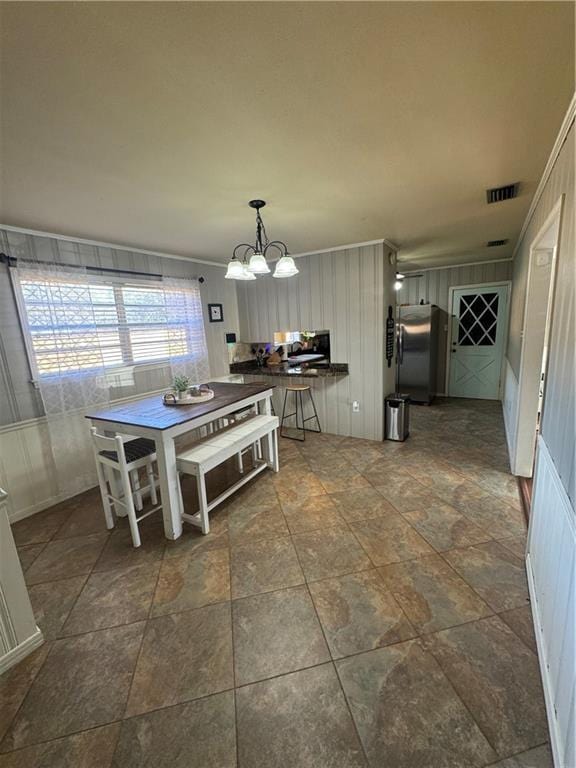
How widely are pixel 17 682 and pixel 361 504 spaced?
7.54 ft

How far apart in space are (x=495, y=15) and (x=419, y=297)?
5.51m

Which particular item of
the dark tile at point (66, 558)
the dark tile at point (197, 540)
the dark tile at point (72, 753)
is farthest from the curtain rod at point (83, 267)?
the dark tile at point (72, 753)

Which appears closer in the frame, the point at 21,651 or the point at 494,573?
the point at 21,651

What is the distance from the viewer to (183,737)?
1204 millimetres

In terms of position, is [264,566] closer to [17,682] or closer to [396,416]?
[17,682]

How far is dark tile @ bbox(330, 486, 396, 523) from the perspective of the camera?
255cm

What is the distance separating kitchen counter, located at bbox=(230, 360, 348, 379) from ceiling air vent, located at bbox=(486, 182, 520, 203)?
7.48ft

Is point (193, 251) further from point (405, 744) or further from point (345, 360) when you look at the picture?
point (405, 744)

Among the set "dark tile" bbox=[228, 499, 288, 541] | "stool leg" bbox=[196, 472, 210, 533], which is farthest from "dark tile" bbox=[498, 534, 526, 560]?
"stool leg" bbox=[196, 472, 210, 533]

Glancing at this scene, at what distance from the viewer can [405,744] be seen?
115cm

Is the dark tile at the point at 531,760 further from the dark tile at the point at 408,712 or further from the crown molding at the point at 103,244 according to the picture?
the crown molding at the point at 103,244

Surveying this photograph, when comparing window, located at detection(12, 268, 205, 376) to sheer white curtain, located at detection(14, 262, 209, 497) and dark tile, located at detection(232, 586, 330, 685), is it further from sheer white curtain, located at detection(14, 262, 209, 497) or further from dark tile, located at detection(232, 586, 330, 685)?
dark tile, located at detection(232, 586, 330, 685)

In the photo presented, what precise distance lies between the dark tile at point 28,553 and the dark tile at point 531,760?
110 inches

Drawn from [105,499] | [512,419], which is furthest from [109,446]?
[512,419]
